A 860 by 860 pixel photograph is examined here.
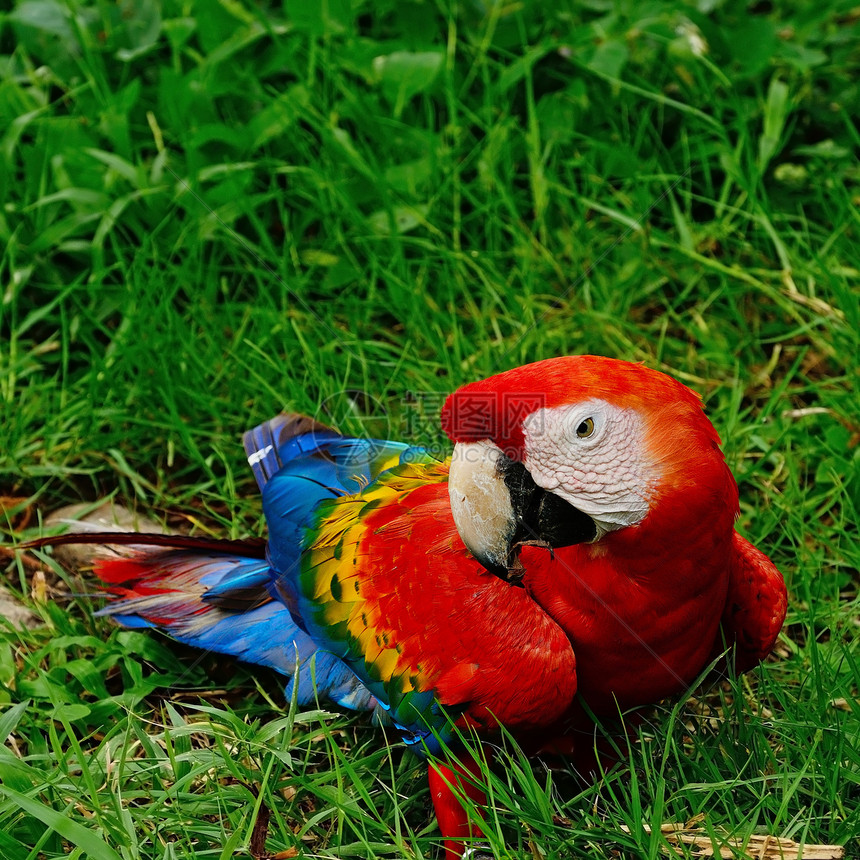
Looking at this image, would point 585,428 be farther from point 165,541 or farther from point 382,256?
point 382,256

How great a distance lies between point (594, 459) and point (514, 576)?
200 mm

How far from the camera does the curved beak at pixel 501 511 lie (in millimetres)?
1192

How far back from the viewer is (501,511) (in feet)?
3.91

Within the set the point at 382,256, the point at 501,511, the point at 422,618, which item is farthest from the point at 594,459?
the point at 382,256

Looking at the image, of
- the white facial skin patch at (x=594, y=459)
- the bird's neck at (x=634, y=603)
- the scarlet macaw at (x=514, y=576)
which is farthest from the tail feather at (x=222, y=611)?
the white facial skin patch at (x=594, y=459)

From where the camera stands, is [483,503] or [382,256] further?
[382,256]

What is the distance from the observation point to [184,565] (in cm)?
170

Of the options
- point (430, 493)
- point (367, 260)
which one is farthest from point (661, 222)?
point (430, 493)

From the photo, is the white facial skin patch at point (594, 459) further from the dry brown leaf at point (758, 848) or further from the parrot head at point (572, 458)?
the dry brown leaf at point (758, 848)

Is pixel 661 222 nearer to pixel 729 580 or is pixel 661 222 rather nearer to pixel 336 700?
pixel 729 580

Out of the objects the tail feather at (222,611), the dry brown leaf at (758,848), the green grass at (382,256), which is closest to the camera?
the dry brown leaf at (758,848)

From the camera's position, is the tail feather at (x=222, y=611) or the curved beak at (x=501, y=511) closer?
the curved beak at (x=501, y=511)

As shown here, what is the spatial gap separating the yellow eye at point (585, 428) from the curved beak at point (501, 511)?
0.28ft

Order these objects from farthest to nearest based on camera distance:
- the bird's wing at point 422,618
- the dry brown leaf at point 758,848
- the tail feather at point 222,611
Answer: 1. the tail feather at point 222,611
2. the bird's wing at point 422,618
3. the dry brown leaf at point 758,848
